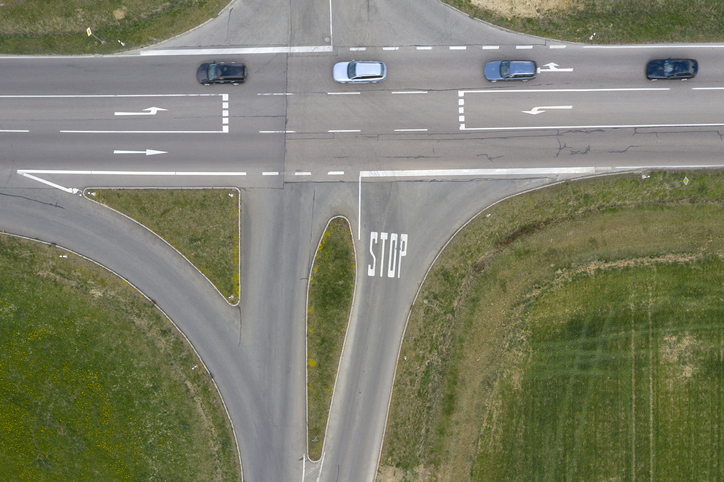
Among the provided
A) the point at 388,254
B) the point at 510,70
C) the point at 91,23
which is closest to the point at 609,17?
the point at 510,70

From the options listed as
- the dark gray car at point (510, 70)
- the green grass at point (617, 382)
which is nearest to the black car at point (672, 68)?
the dark gray car at point (510, 70)

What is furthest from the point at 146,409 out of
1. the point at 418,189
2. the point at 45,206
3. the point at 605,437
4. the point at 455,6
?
the point at 455,6

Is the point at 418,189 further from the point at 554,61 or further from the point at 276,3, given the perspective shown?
the point at 276,3

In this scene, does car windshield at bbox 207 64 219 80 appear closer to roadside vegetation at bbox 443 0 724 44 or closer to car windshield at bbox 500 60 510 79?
roadside vegetation at bbox 443 0 724 44

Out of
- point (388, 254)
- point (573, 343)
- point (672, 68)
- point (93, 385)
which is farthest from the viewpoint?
point (573, 343)

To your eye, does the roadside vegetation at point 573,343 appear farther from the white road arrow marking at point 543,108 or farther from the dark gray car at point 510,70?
the dark gray car at point 510,70

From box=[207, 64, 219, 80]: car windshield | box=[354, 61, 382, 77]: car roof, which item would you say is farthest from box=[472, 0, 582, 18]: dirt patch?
box=[207, 64, 219, 80]: car windshield

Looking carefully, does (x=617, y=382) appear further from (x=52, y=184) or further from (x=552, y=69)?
(x=52, y=184)
